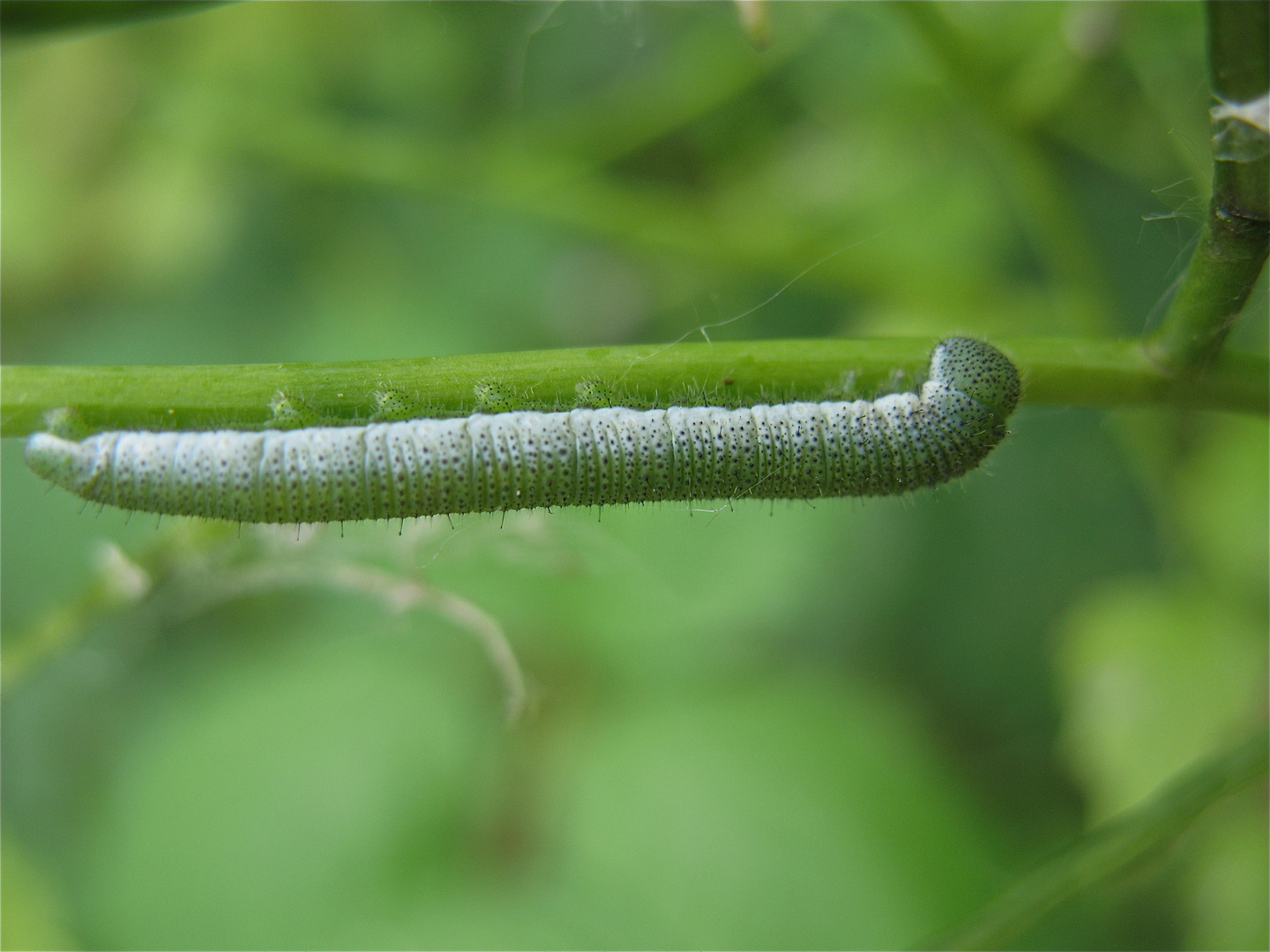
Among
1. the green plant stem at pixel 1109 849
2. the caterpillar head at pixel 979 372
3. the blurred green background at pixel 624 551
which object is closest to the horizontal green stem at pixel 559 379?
the caterpillar head at pixel 979 372

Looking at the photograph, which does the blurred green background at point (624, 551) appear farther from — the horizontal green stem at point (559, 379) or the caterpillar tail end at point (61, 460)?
the horizontal green stem at point (559, 379)

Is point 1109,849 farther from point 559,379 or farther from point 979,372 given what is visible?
point 559,379

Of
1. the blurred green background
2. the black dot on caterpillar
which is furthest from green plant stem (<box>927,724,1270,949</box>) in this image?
the black dot on caterpillar

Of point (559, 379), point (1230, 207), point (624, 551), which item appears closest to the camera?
point (1230, 207)

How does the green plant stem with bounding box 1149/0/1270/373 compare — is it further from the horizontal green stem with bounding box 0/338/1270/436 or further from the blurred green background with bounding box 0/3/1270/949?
the blurred green background with bounding box 0/3/1270/949

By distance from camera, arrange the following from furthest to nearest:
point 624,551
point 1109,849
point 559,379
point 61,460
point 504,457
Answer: point 624,551 < point 504,457 < point 61,460 < point 1109,849 < point 559,379

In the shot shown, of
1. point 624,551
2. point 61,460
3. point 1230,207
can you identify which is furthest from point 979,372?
point 61,460
